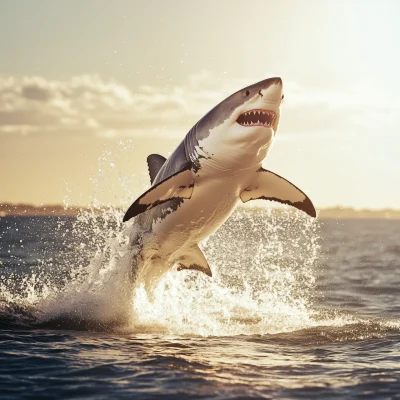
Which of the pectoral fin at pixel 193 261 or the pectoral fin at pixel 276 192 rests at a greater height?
the pectoral fin at pixel 276 192

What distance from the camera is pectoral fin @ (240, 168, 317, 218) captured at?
525 inches

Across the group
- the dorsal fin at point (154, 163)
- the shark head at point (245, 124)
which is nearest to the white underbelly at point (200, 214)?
the shark head at point (245, 124)

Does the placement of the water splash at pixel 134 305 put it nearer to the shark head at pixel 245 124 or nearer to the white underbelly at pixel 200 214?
the white underbelly at pixel 200 214

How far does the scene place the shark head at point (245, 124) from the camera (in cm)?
1117

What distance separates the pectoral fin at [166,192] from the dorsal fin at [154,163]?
267cm

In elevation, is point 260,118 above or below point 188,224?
above

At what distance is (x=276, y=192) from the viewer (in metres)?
13.8

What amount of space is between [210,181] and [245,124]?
175 cm

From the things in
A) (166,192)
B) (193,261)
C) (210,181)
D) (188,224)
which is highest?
(210,181)

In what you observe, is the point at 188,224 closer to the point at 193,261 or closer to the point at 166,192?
the point at 166,192

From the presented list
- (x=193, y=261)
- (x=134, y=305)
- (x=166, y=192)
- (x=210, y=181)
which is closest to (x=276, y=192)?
(x=210, y=181)

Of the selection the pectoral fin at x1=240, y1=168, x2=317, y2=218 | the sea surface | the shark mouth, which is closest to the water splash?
the sea surface

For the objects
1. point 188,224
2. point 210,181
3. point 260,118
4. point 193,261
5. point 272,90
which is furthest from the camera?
point 193,261

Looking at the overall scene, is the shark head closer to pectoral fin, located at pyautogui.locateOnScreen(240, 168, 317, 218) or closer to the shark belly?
the shark belly
